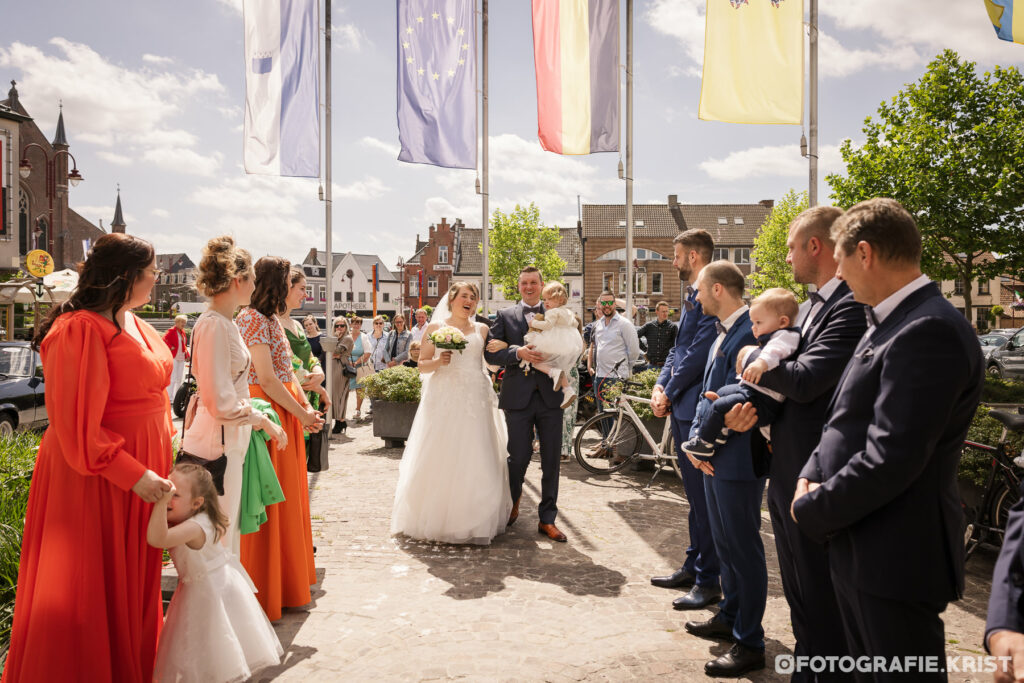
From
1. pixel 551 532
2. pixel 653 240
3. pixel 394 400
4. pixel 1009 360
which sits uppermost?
pixel 653 240

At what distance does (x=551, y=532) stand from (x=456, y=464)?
3.62ft

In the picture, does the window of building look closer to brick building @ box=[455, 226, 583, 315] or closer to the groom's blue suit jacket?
brick building @ box=[455, 226, 583, 315]

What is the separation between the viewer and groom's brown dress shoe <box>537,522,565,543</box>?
6.06m

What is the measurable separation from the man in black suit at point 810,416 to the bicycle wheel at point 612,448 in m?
5.82

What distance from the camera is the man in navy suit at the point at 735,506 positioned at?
3.63 meters

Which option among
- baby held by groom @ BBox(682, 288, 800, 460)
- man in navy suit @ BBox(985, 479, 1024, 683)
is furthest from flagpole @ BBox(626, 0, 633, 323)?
man in navy suit @ BBox(985, 479, 1024, 683)

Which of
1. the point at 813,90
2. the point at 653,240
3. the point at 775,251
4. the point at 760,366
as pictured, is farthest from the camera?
the point at 653,240

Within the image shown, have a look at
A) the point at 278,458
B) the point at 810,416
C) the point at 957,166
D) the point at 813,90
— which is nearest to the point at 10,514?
the point at 278,458

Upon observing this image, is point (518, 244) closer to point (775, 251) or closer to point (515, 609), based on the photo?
point (775, 251)

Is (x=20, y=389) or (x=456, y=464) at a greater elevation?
(x=20, y=389)

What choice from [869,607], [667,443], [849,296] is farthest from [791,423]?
[667,443]

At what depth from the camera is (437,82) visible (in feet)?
35.2

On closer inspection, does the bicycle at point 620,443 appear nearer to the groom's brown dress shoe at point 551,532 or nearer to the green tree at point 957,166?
the groom's brown dress shoe at point 551,532

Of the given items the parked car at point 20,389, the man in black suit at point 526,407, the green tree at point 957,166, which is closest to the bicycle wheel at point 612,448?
the man in black suit at point 526,407
